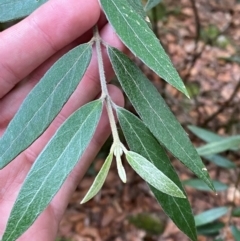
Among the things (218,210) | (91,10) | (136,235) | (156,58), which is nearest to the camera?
(156,58)

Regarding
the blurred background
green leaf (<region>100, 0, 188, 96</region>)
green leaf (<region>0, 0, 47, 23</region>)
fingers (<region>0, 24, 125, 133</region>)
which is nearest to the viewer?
green leaf (<region>100, 0, 188, 96</region>)

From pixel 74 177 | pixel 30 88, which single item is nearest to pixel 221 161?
pixel 74 177

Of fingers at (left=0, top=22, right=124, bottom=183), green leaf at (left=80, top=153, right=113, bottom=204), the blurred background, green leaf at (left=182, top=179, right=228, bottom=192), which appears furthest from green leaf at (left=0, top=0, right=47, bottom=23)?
the blurred background

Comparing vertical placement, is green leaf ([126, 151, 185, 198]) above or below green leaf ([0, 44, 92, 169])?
below

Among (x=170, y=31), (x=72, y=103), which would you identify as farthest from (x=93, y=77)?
(x=170, y=31)

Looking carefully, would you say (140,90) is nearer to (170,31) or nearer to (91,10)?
(91,10)

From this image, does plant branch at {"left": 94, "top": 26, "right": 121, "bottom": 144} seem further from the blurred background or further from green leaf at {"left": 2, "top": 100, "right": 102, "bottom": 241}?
the blurred background

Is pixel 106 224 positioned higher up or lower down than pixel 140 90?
lower down

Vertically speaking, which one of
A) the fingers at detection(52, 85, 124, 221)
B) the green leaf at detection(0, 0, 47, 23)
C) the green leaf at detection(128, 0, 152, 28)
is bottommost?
the fingers at detection(52, 85, 124, 221)

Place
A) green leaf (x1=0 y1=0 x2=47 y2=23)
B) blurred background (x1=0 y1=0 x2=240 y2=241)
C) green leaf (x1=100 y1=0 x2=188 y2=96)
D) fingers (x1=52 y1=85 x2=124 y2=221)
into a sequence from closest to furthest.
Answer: green leaf (x1=100 y1=0 x2=188 y2=96) → green leaf (x1=0 y1=0 x2=47 y2=23) → fingers (x1=52 y1=85 x2=124 y2=221) → blurred background (x1=0 y1=0 x2=240 y2=241)
